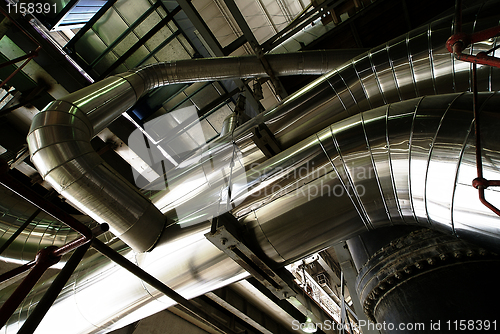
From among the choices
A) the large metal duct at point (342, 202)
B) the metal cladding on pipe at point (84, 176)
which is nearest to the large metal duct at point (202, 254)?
the large metal duct at point (342, 202)

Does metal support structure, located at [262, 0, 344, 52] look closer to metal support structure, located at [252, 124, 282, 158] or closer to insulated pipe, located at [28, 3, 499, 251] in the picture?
insulated pipe, located at [28, 3, 499, 251]

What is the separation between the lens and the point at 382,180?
155 cm

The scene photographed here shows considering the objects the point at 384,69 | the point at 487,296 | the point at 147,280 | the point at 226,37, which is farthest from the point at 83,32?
the point at 487,296

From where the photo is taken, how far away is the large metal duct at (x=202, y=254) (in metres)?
1.67

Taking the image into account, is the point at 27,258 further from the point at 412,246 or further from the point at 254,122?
the point at 412,246

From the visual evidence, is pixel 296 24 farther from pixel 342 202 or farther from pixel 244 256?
pixel 244 256

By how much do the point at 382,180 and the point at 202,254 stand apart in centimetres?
131

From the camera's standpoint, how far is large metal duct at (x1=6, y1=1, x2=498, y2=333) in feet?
5.46

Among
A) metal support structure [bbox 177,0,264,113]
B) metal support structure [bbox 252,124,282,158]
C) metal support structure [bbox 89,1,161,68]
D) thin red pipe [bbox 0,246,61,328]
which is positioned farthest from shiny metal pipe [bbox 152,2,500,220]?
metal support structure [bbox 89,1,161,68]

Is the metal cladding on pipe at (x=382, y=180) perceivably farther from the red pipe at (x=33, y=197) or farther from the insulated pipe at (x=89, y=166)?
the red pipe at (x=33, y=197)

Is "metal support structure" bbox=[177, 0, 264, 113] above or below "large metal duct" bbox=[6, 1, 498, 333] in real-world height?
above

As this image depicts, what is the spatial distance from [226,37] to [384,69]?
4.50 metres

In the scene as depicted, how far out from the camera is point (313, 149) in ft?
5.81

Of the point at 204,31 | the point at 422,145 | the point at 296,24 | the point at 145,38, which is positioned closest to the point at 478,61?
the point at 422,145
